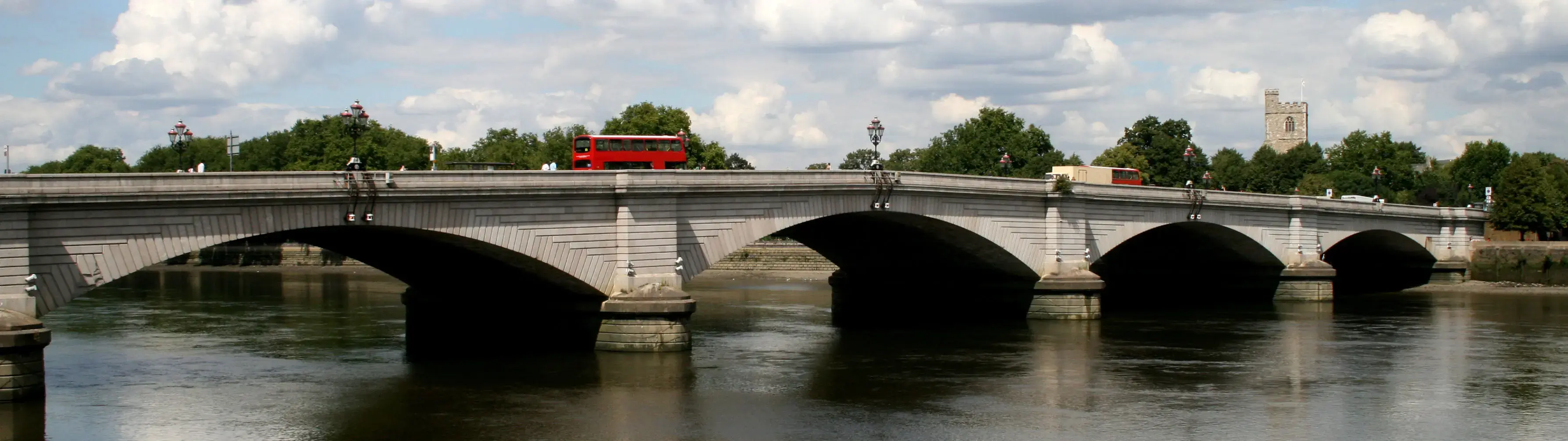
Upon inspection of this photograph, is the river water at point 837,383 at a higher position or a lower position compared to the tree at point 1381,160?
lower

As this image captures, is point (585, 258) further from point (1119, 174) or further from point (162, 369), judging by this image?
point (1119, 174)

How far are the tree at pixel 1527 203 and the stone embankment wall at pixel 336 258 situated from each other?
3974cm

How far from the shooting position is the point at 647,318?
3647 cm

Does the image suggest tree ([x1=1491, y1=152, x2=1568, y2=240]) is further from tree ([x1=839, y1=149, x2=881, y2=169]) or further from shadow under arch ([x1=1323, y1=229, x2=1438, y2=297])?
tree ([x1=839, y1=149, x2=881, y2=169])

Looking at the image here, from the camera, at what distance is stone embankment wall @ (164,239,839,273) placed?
3634 inches

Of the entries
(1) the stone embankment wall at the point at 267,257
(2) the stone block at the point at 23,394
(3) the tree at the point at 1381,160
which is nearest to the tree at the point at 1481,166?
(3) the tree at the point at 1381,160

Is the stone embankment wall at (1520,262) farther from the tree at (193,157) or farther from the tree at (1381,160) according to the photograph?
the tree at (193,157)

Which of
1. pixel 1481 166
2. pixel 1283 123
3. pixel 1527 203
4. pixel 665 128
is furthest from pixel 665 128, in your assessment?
pixel 1283 123

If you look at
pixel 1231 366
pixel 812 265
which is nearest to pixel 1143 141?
pixel 812 265

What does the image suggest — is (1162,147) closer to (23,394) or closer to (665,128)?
(665,128)

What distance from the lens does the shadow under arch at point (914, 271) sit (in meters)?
49.0

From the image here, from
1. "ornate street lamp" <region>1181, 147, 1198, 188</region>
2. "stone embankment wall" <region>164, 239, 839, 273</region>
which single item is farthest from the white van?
"stone embankment wall" <region>164, 239, 839, 273</region>

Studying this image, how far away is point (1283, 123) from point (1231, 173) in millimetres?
61356

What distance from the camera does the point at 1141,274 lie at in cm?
6975
